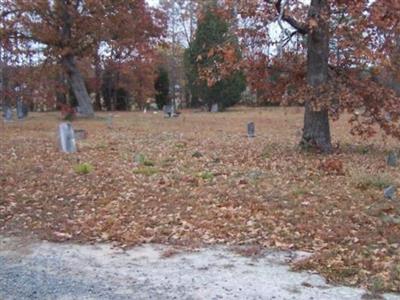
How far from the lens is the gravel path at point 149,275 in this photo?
4.77 metres

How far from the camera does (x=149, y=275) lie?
529 cm

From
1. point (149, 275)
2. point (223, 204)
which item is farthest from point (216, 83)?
point (149, 275)

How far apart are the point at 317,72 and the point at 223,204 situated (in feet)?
17.9

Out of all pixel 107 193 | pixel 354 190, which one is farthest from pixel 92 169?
pixel 354 190

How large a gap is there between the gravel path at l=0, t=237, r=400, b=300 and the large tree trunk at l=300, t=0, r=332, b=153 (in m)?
6.74

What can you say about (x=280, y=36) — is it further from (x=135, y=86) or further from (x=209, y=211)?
(x=135, y=86)

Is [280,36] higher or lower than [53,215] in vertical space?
higher

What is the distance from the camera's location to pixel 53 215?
7.66 m

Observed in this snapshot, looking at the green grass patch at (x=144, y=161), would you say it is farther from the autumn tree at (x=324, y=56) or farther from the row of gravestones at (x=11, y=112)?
the row of gravestones at (x=11, y=112)

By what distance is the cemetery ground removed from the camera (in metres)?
Answer: 6.16

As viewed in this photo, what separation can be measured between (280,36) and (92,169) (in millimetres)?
5126

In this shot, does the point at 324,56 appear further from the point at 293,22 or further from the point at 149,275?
the point at 149,275

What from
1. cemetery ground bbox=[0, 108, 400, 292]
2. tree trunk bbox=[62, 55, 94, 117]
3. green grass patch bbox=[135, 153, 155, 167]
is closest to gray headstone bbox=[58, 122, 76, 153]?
cemetery ground bbox=[0, 108, 400, 292]

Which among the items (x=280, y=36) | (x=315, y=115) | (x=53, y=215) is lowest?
(x=53, y=215)
